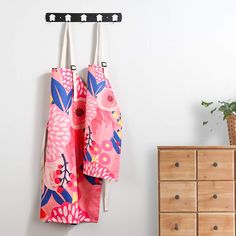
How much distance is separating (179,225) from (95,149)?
61 cm

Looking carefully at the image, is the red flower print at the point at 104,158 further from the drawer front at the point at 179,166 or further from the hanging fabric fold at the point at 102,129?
the drawer front at the point at 179,166

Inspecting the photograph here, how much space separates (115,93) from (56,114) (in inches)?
14.4

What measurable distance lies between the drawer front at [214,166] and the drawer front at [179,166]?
0.04 meters

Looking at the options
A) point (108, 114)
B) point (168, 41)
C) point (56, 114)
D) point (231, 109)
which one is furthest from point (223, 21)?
point (56, 114)

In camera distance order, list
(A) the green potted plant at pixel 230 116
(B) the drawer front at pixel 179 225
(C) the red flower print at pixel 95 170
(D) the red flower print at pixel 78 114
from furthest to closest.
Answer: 1. (D) the red flower print at pixel 78 114
2. (C) the red flower print at pixel 95 170
3. (A) the green potted plant at pixel 230 116
4. (B) the drawer front at pixel 179 225

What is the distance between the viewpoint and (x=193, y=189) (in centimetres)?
259

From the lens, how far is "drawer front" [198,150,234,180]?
2.59m

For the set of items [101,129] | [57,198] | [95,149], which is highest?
[101,129]

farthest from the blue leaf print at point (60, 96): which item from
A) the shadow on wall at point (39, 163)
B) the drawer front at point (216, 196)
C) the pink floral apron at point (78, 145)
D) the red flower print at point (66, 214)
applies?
the drawer front at point (216, 196)

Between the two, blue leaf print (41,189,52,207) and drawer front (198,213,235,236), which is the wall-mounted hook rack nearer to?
blue leaf print (41,189,52,207)

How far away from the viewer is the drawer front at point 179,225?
258 centimetres

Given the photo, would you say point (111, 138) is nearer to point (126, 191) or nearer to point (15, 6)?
point (126, 191)

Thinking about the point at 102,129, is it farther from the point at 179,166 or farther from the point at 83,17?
the point at 83,17

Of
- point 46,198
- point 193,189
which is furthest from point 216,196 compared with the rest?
point 46,198
